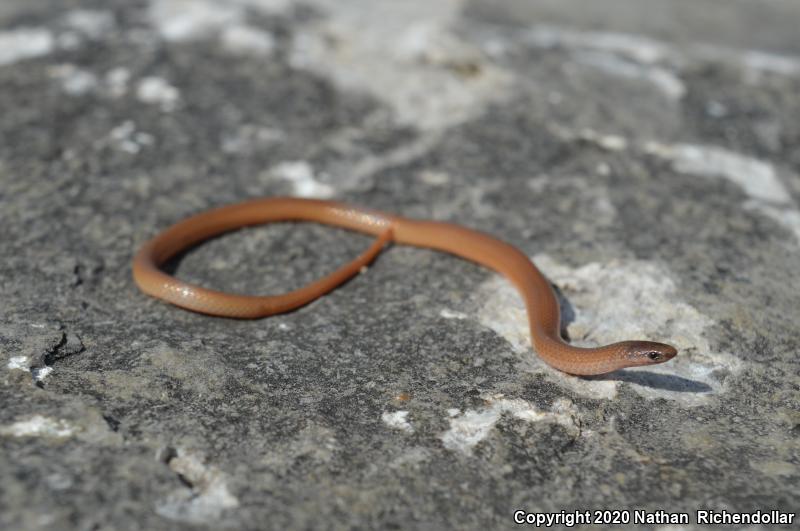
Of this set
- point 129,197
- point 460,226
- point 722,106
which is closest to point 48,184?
point 129,197

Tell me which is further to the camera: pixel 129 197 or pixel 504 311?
pixel 129 197

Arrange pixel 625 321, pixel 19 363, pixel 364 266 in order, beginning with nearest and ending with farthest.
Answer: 1. pixel 19 363
2. pixel 625 321
3. pixel 364 266

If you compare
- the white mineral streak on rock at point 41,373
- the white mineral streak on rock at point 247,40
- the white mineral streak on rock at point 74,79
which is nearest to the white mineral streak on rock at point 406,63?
the white mineral streak on rock at point 247,40

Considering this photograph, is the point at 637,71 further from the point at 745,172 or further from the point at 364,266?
the point at 364,266

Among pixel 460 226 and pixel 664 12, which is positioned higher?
pixel 664 12

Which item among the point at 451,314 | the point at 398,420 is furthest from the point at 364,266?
the point at 398,420

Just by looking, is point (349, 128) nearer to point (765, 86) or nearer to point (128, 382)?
point (128, 382)
